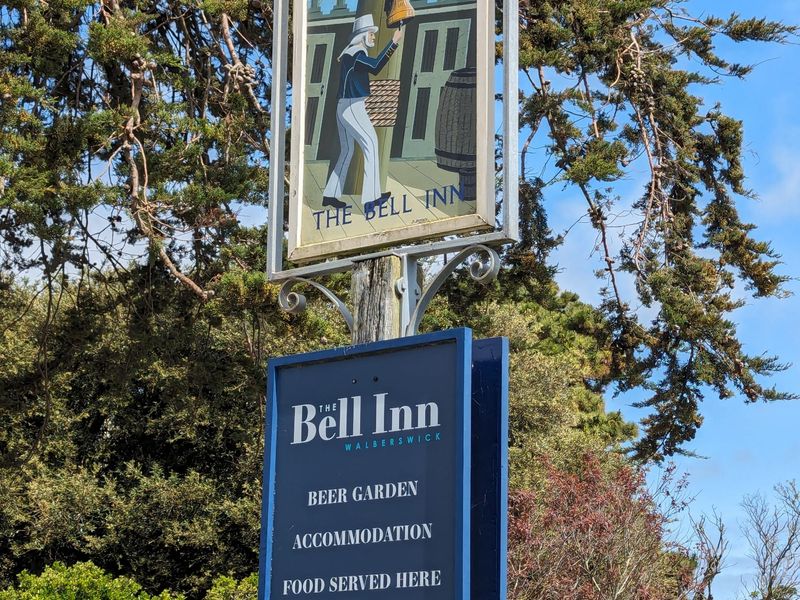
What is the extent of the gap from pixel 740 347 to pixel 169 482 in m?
11.5

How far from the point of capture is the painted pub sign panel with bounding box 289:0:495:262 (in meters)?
5.09

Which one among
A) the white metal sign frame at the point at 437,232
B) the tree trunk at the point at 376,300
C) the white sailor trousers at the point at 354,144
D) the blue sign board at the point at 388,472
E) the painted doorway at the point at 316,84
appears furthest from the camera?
the painted doorway at the point at 316,84

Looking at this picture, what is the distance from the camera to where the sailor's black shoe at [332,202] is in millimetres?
5383

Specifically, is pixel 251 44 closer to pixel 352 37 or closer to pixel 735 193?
pixel 735 193

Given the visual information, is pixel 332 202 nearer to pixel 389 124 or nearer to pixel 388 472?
pixel 389 124

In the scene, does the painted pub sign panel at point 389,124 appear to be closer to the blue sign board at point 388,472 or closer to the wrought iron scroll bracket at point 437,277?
the wrought iron scroll bracket at point 437,277

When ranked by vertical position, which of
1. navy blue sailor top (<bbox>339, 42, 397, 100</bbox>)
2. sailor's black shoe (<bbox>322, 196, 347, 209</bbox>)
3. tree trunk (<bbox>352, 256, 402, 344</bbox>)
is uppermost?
navy blue sailor top (<bbox>339, 42, 397, 100</bbox>)

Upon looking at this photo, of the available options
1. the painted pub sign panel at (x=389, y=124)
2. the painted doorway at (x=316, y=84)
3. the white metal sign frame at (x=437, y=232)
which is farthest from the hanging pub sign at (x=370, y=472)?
the painted doorway at (x=316, y=84)

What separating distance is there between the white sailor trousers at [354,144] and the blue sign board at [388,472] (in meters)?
0.85

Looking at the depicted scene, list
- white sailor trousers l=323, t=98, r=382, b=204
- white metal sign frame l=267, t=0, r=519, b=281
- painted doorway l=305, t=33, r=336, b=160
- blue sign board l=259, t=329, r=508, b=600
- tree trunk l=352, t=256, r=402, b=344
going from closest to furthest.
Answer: blue sign board l=259, t=329, r=508, b=600
white metal sign frame l=267, t=0, r=519, b=281
tree trunk l=352, t=256, r=402, b=344
white sailor trousers l=323, t=98, r=382, b=204
painted doorway l=305, t=33, r=336, b=160

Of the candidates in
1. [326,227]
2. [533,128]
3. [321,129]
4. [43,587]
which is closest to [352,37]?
[321,129]

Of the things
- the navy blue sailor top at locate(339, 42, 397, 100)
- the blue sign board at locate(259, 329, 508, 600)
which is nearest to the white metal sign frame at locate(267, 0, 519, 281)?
the navy blue sailor top at locate(339, 42, 397, 100)

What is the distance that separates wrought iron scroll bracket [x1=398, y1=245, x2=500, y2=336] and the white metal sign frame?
4 cm

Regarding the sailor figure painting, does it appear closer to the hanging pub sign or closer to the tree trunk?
the tree trunk
